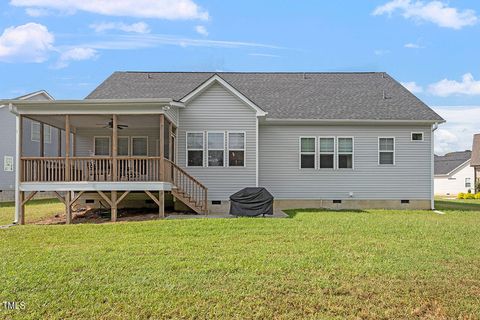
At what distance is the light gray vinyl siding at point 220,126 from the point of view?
54.2ft

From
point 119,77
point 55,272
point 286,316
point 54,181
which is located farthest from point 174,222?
point 119,77

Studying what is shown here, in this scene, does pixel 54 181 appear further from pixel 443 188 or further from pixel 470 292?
pixel 443 188

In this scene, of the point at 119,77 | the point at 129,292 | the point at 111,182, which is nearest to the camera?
the point at 129,292

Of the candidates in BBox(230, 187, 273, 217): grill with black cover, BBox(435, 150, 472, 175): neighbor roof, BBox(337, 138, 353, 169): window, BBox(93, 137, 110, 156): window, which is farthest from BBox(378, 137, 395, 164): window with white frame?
BBox(435, 150, 472, 175): neighbor roof

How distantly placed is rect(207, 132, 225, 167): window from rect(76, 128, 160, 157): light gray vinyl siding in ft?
7.64

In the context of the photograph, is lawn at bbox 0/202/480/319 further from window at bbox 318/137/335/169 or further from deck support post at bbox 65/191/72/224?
window at bbox 318/137/335/169

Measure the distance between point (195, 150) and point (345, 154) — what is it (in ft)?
19.1

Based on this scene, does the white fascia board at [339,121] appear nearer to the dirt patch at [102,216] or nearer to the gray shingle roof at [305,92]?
the gray shingle roof at [305,92]

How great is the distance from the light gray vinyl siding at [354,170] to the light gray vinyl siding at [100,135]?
13.5ft

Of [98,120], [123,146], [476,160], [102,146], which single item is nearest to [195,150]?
[123,146]

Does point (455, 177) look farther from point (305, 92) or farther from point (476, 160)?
point (305, 92)

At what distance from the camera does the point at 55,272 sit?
720 cm

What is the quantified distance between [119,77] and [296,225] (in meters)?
12.7

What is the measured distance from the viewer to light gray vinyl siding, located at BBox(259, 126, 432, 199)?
1791 cm
